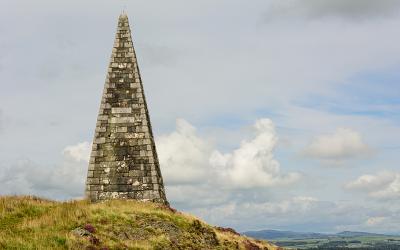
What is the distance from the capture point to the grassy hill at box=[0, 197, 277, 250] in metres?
17.7

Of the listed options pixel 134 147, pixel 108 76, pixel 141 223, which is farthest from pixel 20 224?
pixel 108 76

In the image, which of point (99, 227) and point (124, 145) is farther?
point (124, 145)

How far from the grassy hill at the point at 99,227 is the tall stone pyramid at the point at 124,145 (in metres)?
1.85

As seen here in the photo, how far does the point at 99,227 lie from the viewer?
19938 millimetres

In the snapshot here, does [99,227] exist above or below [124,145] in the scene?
below

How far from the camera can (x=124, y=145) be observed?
89.8ft

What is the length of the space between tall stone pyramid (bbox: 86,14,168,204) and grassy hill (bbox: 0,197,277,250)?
185 centimetres

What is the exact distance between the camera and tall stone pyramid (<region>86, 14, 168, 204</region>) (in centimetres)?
2653

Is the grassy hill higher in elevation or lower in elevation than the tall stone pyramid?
lower

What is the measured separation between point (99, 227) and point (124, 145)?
26.4 ft

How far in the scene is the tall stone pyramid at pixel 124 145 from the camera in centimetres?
2653

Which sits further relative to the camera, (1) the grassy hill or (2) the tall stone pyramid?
(2) the tall stone pyramid

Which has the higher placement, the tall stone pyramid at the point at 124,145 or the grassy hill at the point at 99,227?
the tall stone pyramid at the point at 124,145

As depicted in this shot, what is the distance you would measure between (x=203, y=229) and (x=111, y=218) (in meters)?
4.80
